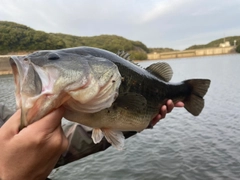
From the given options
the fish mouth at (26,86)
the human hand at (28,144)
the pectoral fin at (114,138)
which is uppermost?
the fish mouth at (26,86)

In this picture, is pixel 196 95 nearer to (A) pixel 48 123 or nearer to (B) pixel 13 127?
(A) pixel 48 123

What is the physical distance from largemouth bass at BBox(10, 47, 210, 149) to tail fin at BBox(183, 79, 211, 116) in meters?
0.93

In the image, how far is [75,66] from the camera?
1854 millimetres

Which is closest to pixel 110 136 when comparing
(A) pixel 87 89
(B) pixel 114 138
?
(B) pixel 114 138

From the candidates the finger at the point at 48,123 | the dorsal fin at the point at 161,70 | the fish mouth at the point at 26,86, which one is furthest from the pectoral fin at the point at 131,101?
the fish mouth at the point at 26,86

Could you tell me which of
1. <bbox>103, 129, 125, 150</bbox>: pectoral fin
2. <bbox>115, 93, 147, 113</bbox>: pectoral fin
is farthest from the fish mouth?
<bbox>103, 129, 125, 150</bbox>: pectoral fin

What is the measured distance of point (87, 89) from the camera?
1816 mm

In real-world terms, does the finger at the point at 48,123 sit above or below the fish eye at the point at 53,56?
below

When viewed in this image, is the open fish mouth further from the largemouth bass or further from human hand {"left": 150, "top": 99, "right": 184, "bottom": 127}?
human hand {"left": 150, "top": 99, "right": 184, "bottom": 127}

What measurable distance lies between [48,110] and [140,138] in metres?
8.83

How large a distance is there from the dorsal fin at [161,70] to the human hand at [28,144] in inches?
68.6

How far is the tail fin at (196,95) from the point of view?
379cm

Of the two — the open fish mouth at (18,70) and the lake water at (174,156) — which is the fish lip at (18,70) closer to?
the open fish mouth at (18,70)

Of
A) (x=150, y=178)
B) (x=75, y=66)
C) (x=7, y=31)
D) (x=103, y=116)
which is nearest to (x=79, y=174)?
(x=150, y=178)
